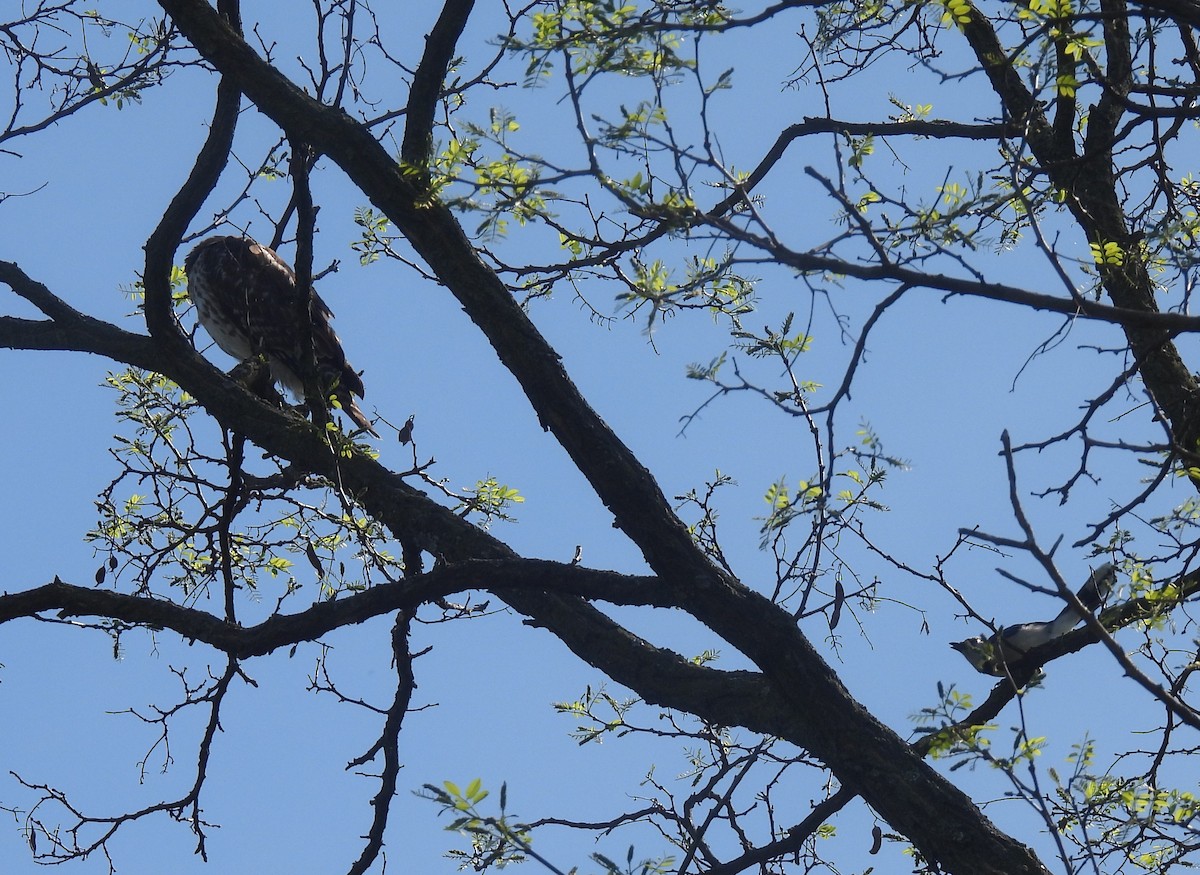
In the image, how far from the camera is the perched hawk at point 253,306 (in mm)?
6012

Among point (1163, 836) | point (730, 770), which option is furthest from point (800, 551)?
point (1163, 836)

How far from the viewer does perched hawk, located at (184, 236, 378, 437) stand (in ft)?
19.7

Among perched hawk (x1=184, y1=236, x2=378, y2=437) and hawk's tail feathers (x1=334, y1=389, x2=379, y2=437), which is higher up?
perched hawk (x1=184, y1=236, x2=378, y2=437)

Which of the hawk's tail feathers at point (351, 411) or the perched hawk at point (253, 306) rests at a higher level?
the perched hawk at point (253, 306)

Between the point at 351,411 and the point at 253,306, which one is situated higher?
the point at 253,306

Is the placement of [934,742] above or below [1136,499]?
below

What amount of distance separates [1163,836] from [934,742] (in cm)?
68

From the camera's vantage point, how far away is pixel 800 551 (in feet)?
11.7

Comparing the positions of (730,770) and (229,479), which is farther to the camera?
(229,479)

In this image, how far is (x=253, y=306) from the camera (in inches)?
243

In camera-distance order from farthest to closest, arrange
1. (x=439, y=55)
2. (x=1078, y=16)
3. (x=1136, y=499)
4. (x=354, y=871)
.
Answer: (x=354, y=871), (x=439, y=55), (x=1136, y=499), (x=1078, y=16)

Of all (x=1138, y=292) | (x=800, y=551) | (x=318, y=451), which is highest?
(x=318, y=451)

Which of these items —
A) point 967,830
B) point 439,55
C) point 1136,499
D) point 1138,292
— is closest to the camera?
point 967,830

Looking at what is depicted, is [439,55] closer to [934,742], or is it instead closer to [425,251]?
[425,251]
